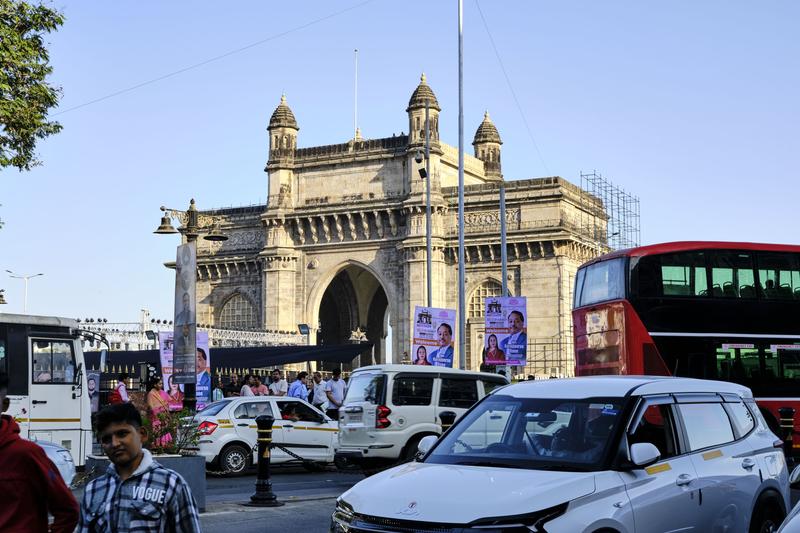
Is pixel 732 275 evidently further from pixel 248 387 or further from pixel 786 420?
pixel 248 387

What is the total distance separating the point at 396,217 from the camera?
50.9 metres

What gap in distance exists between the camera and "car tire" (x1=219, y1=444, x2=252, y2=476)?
18.6 metres

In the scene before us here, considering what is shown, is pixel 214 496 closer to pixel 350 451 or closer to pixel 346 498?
pixel 350 451

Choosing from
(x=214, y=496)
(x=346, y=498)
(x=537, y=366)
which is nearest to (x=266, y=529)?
(x=214, y=496)

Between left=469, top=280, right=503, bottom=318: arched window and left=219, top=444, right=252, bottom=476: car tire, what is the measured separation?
101 ft

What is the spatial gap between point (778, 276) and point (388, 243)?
32.0 meters

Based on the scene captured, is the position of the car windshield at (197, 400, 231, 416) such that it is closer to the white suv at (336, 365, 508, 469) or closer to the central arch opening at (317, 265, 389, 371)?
the white suv at (336, 365, 508, 469)

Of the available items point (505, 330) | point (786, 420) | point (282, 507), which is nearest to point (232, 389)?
point (505, 330)

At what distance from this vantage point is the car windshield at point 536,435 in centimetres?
657

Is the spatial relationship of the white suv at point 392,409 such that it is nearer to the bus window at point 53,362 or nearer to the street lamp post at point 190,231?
the street lamp post at point 190,231

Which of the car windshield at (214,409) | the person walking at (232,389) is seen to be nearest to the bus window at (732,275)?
the car windshield at (214,409)

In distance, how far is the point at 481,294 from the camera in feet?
162

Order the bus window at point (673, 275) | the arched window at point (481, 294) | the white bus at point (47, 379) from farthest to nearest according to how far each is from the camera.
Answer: the arched window at point (481, 294), the bus window at point (673, 275), the white bus at point (47, 379)

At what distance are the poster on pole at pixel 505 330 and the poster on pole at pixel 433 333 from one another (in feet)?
3.39
